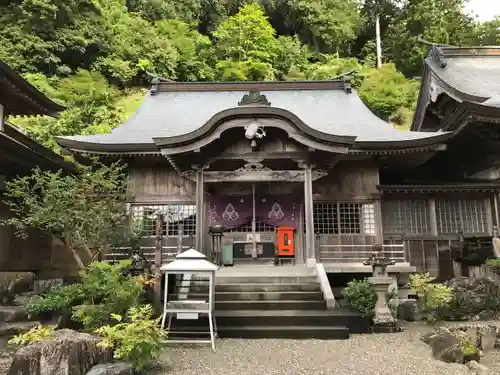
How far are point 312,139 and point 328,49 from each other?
1207 inches

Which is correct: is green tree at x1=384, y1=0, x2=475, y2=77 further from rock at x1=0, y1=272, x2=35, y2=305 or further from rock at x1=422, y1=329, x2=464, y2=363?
rock at x1=0, y1=272, x2=35, y2=305

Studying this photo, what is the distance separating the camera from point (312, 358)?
6.52 metres

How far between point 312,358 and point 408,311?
432 centimetres

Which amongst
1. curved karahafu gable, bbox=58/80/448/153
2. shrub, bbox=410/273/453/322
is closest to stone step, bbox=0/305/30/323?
curved karahafu gable, bbox=58/80/448/153

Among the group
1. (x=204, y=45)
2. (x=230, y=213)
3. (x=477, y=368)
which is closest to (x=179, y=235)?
(x=230, y=213)

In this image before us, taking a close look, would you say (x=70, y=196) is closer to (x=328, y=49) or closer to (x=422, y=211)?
(x=422, y=211)

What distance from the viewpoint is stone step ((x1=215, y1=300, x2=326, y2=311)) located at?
8.91 meters

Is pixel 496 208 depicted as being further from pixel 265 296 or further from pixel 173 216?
pixel 173 216

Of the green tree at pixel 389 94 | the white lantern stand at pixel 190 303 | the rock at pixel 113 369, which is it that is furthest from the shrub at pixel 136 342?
the green tree at pixel 389 94

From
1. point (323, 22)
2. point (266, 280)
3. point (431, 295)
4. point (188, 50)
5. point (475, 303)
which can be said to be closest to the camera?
point (431, 295)

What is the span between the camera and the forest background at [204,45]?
2705 cm

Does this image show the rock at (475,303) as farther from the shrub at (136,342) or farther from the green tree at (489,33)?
the green tree at (489,33)

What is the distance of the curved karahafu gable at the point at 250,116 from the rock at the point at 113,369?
22.4ft

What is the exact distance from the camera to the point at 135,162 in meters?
13.8
